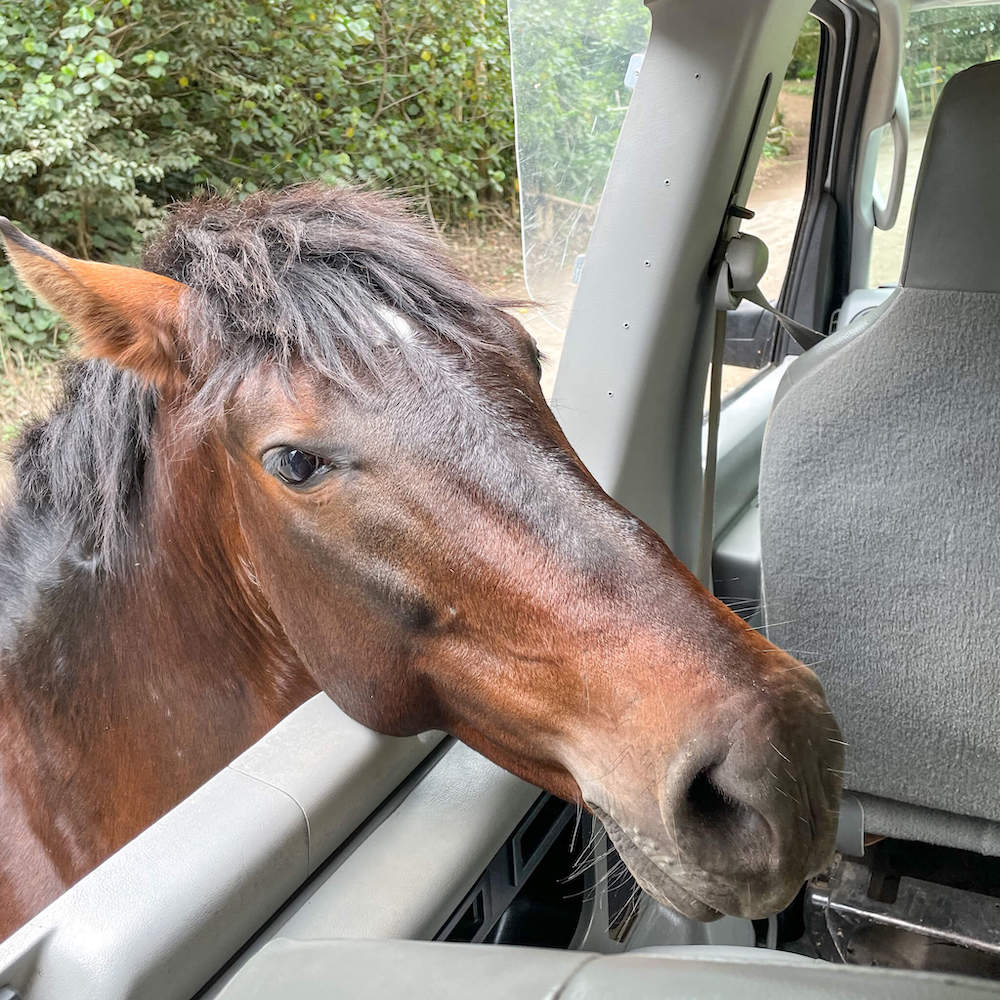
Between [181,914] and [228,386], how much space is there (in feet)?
1.86

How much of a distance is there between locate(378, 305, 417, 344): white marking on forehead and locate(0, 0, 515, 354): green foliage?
169cm

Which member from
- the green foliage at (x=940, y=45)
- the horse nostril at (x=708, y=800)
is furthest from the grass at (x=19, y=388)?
the green foliage at (x=940, y=45)

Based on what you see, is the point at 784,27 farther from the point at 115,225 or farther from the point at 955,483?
the point at 115,225

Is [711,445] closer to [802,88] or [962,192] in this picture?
[962,192]

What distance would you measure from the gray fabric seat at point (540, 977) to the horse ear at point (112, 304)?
719mm

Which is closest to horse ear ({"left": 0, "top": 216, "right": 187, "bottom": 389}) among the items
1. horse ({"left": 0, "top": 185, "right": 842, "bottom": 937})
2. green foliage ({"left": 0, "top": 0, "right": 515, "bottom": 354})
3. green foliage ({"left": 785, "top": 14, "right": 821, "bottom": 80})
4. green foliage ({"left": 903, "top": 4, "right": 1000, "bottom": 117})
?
horse ({"left": 0, "top": 185, "right": 842, "bottom": 937})

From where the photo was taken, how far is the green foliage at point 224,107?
10.1ft

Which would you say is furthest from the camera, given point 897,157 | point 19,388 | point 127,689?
point 897,157

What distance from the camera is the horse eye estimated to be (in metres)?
1.01

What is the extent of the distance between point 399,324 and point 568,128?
1100mm

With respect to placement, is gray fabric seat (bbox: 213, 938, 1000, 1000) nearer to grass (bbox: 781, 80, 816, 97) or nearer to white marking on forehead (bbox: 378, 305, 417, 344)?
white marking on forehead (bbox: 378, 305, 417, 344)

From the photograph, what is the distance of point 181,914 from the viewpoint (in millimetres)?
835

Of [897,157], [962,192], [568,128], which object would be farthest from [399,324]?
[897,157]

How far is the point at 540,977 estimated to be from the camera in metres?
A: 0.54
